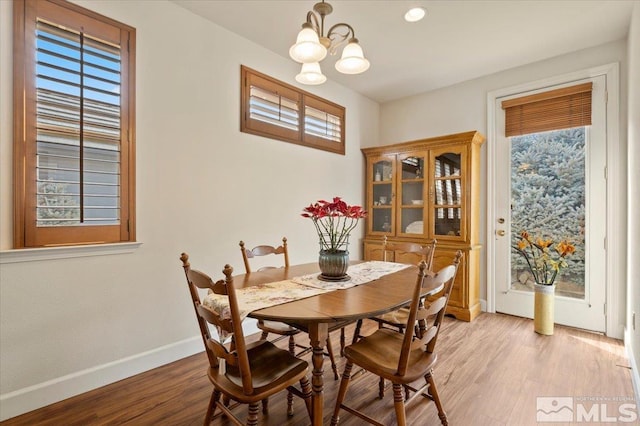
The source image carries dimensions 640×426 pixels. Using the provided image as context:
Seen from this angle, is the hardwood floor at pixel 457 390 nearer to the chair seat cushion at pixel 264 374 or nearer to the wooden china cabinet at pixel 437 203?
the chair seat cushion at pixel 264 374

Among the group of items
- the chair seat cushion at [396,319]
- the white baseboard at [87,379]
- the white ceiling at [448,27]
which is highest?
the white ceiling at [448,27]

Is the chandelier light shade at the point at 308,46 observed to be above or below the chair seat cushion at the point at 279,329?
above

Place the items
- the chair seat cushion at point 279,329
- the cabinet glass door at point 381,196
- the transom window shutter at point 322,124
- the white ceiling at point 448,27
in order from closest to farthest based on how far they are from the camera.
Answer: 1. the chair seat cushion at point 279,329
2. the white ceiling at point 448,27
3. the transom window shutter at point 322,124
4. the cabinet glass door at point 381,196

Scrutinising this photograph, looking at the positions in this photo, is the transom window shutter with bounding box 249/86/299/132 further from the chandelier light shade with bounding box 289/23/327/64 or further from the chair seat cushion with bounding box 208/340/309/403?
the chair seat cushion with bounding box 208/340/309/403

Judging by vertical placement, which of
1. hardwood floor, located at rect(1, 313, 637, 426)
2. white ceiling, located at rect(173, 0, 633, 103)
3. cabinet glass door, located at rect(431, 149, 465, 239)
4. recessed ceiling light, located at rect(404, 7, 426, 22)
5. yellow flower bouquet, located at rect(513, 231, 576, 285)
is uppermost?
white ceiling, located at rect(173, 0, 633, 103)

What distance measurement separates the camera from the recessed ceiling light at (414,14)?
2.33 meters

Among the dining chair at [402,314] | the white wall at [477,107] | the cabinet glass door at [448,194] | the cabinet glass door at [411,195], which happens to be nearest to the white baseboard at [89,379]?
the dining chair at [402,314]

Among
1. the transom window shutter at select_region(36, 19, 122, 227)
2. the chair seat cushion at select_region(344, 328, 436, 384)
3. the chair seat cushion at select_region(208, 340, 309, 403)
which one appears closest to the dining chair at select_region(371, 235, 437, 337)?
the chair seat cushion at select_region(344, 328, 436, 384)

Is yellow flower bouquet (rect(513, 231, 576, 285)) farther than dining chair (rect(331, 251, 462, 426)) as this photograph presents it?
Yes

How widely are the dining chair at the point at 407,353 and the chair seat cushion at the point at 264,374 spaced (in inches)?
12.1

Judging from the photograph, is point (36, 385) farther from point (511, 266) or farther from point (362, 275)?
point (511, 266)

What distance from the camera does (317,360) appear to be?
4.35ft

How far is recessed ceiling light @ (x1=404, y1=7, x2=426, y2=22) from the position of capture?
233 centimetres

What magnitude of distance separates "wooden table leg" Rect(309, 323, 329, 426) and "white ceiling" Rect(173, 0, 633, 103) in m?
2.25
